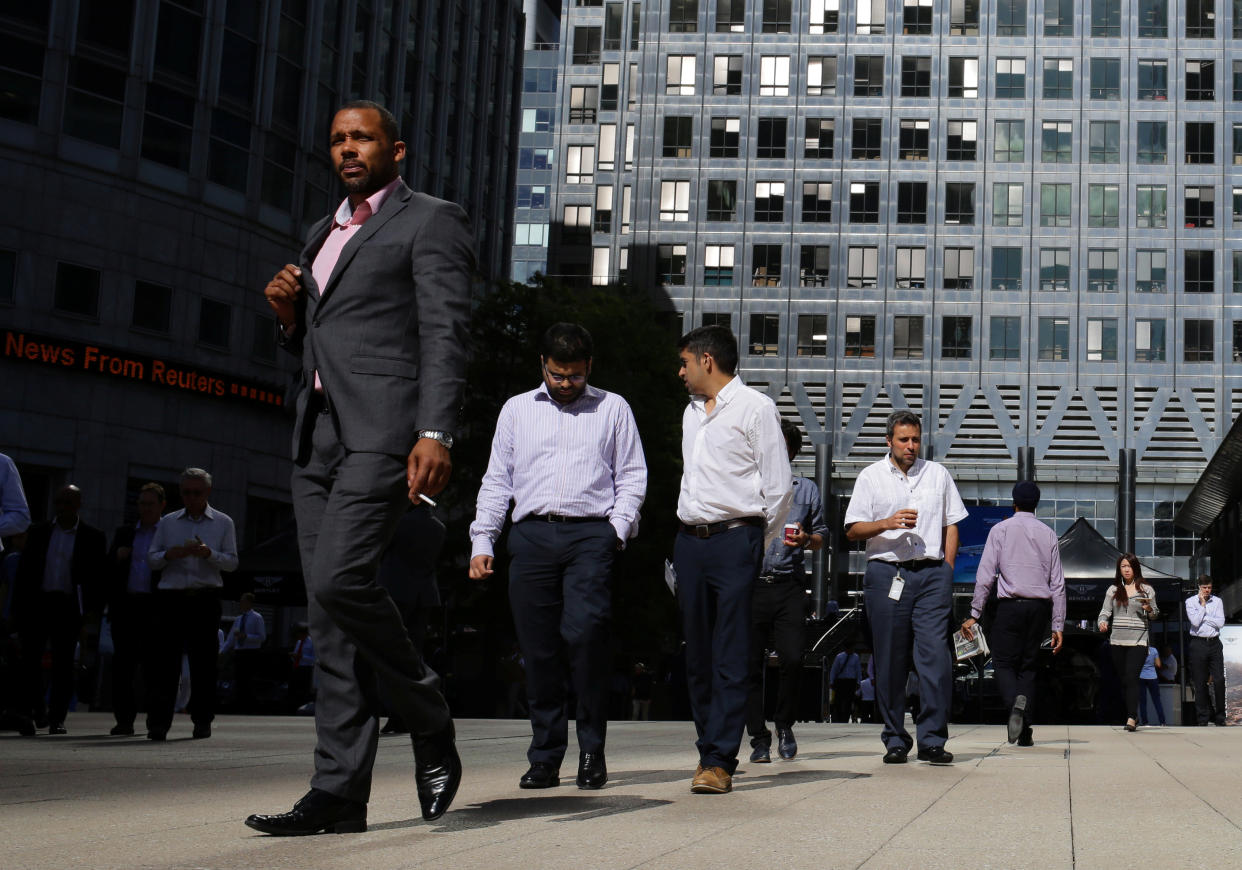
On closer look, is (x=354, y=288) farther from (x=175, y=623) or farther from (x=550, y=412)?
(x=175, y=623)

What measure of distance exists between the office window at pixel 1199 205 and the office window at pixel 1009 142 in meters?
6.96

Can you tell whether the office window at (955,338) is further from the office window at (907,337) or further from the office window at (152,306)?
the office window at (152,306)

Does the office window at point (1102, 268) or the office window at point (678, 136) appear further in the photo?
the office window at point (678, 136)

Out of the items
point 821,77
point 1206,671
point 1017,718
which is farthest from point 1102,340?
point 1017,718

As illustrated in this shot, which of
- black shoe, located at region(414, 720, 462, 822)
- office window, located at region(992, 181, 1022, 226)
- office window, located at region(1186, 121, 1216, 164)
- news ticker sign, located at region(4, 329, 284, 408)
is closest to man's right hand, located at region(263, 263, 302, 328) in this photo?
black shoe, located at region(414, 720, 462, 822)

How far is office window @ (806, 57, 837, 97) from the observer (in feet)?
238

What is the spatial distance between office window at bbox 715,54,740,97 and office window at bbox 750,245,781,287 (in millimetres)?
7173

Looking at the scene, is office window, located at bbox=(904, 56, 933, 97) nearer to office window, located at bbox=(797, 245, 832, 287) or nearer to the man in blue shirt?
office window, located at bbox=(797, 245, 832, 287)

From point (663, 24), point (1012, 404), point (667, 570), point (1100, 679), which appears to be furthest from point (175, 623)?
point (663, 24)

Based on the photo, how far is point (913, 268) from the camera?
7081 cm

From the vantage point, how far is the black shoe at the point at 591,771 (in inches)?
299

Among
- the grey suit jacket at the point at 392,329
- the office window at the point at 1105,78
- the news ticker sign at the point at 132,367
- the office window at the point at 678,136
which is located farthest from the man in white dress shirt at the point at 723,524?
the office window at the point at 1105,78

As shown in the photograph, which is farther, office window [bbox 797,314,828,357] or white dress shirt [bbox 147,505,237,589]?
office window [bbox 797,314,828,357]

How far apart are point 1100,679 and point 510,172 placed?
45420mm
